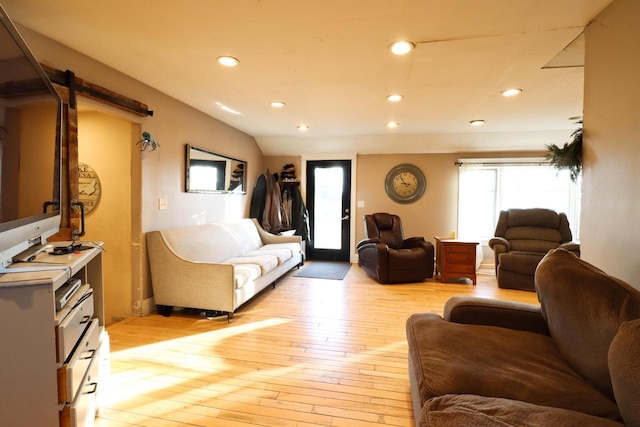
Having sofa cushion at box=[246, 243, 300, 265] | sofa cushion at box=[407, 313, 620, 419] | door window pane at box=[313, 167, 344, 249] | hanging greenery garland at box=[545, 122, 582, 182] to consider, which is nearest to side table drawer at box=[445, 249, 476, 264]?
door window pane at box=[313, 167, 344, 249]

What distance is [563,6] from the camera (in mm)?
1608

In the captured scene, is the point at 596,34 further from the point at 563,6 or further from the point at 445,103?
the point at 445,103

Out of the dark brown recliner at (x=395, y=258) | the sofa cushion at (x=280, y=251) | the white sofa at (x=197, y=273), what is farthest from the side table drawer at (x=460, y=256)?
the white sofa at (x=197, y=273)

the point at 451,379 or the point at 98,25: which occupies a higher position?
the point at 98,25

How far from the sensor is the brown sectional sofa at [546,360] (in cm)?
90

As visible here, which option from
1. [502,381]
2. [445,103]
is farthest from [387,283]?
[502,381]

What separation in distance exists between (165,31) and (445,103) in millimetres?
2761

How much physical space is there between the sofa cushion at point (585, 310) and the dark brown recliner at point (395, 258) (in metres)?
2.63

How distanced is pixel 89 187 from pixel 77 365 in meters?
2.33

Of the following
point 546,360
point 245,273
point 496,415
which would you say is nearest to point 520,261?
point 546,360

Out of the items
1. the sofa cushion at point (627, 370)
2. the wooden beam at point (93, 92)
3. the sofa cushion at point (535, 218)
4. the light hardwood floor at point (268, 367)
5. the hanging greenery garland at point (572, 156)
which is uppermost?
the wooden beam at point (93, 92)

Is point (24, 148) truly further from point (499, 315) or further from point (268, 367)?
point (499, 315)

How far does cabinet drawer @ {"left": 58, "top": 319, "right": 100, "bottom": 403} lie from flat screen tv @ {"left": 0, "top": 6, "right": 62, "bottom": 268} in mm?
475

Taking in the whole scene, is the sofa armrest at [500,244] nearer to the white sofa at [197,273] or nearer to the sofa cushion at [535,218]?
the sofa cushion at [535,218]
